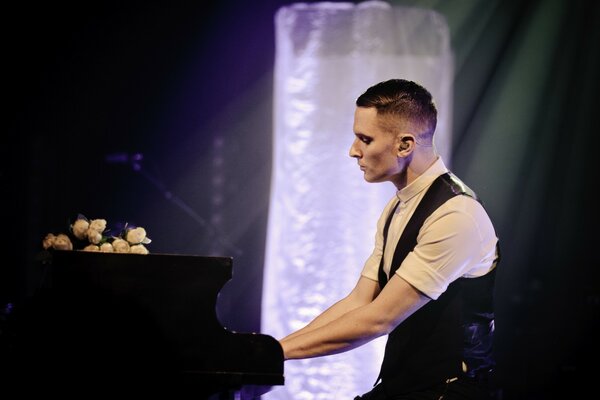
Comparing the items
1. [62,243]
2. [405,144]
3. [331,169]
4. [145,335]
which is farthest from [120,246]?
[331,169]

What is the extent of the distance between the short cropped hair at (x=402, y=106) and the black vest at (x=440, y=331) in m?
0.23

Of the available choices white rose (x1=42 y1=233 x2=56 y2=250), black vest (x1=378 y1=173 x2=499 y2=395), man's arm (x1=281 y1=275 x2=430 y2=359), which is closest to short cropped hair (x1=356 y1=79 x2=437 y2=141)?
black vest (x1=378 y1=173 x2=499 y2=395)

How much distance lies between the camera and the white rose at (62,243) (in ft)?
8.26

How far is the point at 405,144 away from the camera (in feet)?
7.95

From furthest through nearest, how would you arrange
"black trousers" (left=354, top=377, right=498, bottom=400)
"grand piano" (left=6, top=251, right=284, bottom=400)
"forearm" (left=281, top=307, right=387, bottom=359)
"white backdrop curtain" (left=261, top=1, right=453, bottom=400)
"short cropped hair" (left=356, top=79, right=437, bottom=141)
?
"white backdrop curtain" (left=261, top=1, right=453, bottom=400)
"short cropped hair" (left=356, top=79, right=437, bottom=141)
"black trousers" (left=354, top=377, right=498, bottom=400)
"forearm" (left=281, top=307, right=387, bottom=359)
"grand piano" (left=6, top=251, right=284, bottom=400)

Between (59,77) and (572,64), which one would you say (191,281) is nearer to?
(572,64)

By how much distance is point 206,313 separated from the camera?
209 cm

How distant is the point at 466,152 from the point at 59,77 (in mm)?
3842

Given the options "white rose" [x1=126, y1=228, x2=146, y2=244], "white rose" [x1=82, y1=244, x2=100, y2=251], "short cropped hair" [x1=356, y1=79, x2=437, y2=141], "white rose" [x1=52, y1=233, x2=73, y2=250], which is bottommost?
"white rose" [x1=82, y1=244, x2=100, y2=251]

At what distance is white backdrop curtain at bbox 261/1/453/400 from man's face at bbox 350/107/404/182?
266 cm

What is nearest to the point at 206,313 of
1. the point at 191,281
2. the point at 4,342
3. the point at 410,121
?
the point at 191,281

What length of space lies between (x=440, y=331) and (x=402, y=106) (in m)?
0.85

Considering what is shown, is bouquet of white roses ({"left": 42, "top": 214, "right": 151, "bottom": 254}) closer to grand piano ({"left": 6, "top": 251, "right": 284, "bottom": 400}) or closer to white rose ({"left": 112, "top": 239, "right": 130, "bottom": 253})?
white rose ({"left": 112, "top": 239, "right": 130, "bottom": 253})

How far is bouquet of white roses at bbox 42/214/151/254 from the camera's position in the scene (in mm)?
2544
